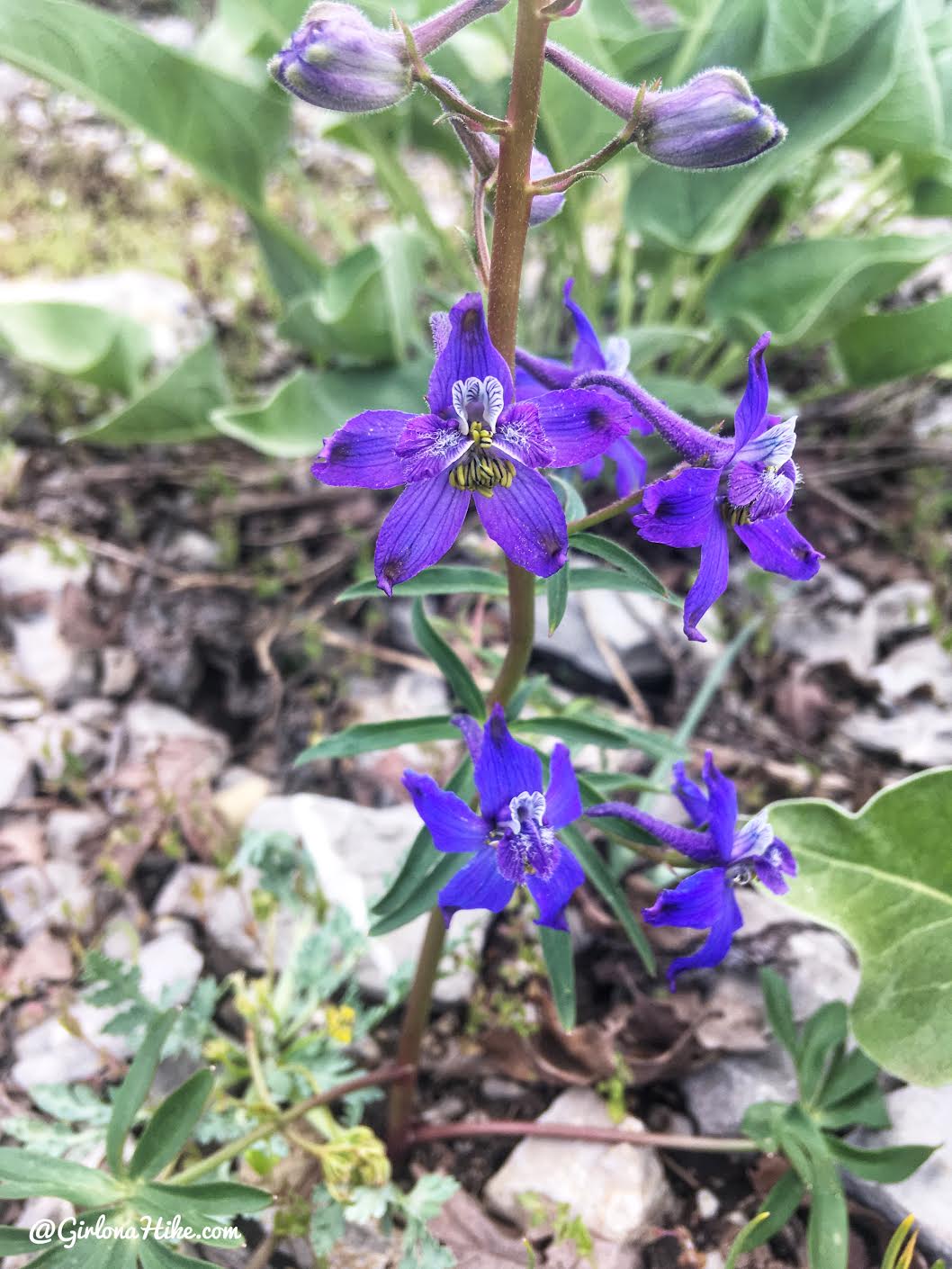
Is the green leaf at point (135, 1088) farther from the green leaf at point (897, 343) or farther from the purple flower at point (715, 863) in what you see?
the green leaf at point (897, 343)

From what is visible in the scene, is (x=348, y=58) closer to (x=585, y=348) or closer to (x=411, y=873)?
(x=585, y=348)

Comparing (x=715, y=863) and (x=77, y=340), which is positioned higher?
(x=77, y=340)

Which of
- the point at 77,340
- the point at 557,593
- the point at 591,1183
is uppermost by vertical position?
the point at 77,340

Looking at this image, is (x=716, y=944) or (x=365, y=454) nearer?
(x=365, y=454)

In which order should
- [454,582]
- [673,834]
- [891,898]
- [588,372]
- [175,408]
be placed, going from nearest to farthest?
[588,372] < [673,834] < [454,582] < [891,898] < [175,408]

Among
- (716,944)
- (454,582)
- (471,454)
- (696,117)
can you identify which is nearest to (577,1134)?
(716,944)

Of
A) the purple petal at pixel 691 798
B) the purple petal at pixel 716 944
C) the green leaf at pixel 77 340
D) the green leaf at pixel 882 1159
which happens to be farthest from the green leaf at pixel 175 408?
the green leaf at pixel 882 1159

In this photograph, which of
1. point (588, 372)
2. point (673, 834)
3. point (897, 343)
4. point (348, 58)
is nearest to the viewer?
point (348, 58)
